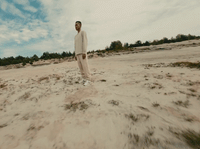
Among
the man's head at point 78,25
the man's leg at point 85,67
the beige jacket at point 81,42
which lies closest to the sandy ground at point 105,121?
the man's leg at point 85,67

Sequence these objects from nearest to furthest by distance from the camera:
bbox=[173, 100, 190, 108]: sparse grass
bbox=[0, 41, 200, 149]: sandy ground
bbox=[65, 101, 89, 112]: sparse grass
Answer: bbox=[0, 41, 200, 149]: sandy ground, bbox=[173, 100, 190, 108]: sparse grass, bbox=[65, 101, 89, 112]: sparse grass

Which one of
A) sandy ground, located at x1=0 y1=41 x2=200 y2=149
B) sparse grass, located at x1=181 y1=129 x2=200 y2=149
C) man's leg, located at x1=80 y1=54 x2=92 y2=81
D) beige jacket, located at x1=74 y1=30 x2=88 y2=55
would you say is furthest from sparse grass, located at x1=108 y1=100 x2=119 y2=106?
beige jacket, located at x1=74 y1=30 x2=88 y2=55

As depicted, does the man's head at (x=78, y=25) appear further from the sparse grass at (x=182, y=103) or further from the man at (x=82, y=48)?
the sparse grass at (x=182, y=103)

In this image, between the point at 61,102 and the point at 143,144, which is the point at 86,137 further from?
the point at 61,102

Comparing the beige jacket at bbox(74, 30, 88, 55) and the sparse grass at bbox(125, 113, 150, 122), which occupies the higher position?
the beige jacket at bbox(74, 30, 88, 55)

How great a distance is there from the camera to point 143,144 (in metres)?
1.08

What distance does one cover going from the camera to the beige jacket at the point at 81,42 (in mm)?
3499

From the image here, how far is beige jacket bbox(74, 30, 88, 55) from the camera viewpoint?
11.5 ft

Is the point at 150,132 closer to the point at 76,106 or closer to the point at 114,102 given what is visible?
the point at 114,102

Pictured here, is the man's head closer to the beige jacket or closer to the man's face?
the man's face

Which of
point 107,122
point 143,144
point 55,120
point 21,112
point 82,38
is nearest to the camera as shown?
point 143,144

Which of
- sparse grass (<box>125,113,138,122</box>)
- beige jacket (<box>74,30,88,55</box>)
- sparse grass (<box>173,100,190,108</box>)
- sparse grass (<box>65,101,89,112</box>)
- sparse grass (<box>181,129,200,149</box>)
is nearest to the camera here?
sparse grass (<box>181,129,200,149</box>)

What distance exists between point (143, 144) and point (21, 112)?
2152mm

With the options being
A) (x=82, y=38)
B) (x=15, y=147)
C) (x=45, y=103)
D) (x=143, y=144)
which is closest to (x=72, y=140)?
(x=15, y=147)
